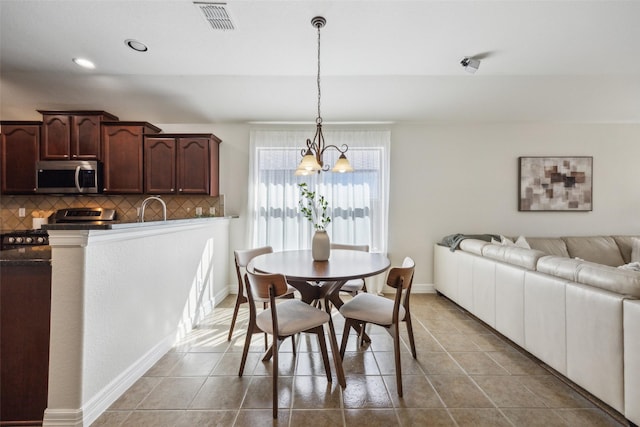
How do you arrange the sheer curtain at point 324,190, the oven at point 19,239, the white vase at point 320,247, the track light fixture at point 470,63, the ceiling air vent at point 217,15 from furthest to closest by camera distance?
1. the sheer curtain at point 324,190
2. the oven at point 19,239
3. the track light fixture at point 470,63
4. the white vase at point 320,247
5. the ceiling air vent at point 217,15

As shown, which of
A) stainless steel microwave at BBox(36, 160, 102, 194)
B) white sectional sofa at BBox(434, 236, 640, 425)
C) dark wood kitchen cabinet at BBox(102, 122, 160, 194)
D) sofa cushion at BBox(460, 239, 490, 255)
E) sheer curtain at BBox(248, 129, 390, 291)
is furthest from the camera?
sheer curtain at BBox(248, 129, 390, 291)

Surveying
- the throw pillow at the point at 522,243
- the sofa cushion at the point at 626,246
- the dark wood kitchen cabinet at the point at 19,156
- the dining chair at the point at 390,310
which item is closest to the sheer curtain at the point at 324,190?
the throw pillow at the point at 522,243

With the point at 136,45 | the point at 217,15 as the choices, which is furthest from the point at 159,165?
the point at 217,15

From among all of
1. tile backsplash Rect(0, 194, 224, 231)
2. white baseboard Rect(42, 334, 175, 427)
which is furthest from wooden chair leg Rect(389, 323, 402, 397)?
tile backsplash Rect(0, 194, 224, 231)

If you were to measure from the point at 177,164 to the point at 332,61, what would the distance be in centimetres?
233

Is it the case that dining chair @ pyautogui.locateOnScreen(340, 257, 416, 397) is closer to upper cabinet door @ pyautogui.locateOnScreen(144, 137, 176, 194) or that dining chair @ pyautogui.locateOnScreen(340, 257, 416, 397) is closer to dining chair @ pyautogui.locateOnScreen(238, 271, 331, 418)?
dining chair @ pyautogui.locateOnScreen(238, 271, 331, 418)

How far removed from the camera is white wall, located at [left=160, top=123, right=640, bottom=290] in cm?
384

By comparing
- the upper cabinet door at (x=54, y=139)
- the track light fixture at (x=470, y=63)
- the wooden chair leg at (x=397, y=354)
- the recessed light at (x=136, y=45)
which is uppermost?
the recessed light at (x=136, y=45)

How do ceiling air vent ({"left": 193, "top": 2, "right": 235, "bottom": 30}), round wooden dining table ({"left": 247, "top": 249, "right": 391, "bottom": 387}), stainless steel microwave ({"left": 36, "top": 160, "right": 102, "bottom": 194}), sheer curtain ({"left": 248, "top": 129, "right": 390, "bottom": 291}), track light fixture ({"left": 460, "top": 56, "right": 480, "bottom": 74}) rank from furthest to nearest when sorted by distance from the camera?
sheer curtain ({"left": 248, "top": 129, "right": 390, "bottom": 291})
stainless steel microwave ({"left": 36, "top": 160, "right": 102, "bottom": 194})
track light fixture ({"left": 460, "top": 56, "right": 480, "bottom": 74})
ceiling air vent ({"left": 193, "top": 2, "right": 235, "bottom": 30})
round wooden dining table ({"left": 247, "top": 249, "right": 391, "bottom": 387})

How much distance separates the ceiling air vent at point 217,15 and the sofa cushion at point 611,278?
3070 mm

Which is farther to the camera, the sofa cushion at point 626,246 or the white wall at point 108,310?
the sofa cushion at point 626,246

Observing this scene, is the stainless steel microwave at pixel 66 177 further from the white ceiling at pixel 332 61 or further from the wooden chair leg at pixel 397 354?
the wooden chair leg at pixel 397 354

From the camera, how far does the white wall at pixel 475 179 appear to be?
384 cm

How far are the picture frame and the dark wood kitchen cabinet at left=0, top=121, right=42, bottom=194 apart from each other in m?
6.57
